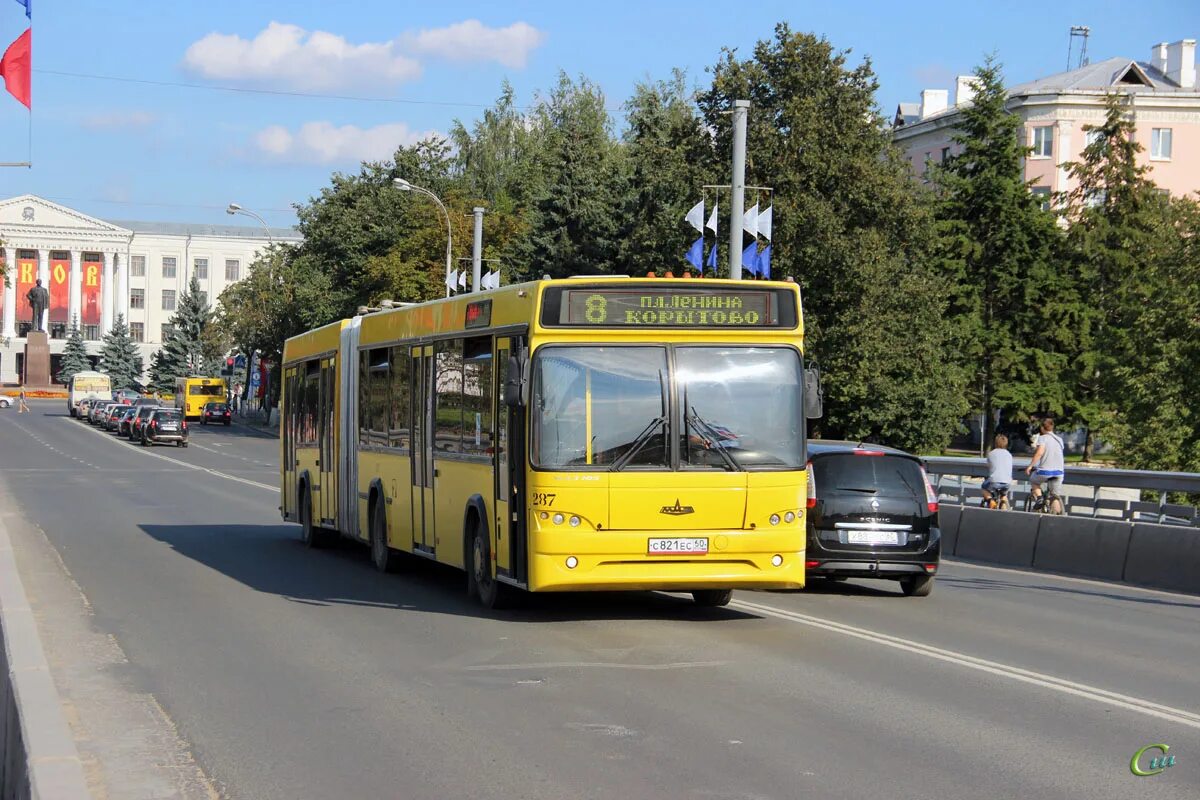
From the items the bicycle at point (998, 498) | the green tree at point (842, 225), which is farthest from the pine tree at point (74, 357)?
the bicycle at point (998, 498)

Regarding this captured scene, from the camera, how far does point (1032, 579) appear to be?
63.7 feet

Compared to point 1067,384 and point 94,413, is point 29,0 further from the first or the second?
point 94,413

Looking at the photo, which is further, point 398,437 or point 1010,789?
point 398,437

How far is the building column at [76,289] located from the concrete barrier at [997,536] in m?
149

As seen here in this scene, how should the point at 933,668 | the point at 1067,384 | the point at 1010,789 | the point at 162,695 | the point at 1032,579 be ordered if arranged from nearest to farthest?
the point at 1010,789, the point at 162,695, the point at 933,668, the point at 1032,579, the point at 1067,384

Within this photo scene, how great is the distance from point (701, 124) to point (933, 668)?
4556cm

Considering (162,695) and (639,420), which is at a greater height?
(639,420)

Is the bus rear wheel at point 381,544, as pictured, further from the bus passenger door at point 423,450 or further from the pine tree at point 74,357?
the pine tree at point 74,357

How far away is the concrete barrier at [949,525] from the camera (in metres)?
23.3

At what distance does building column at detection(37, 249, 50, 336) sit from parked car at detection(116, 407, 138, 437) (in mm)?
78016

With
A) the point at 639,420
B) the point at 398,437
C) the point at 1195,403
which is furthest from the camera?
the point at 1195,403

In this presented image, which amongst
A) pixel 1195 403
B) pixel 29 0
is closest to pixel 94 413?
pixel 1195 403

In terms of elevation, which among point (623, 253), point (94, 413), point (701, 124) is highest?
point (701, 124)

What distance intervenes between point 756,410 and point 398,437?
5232mm
